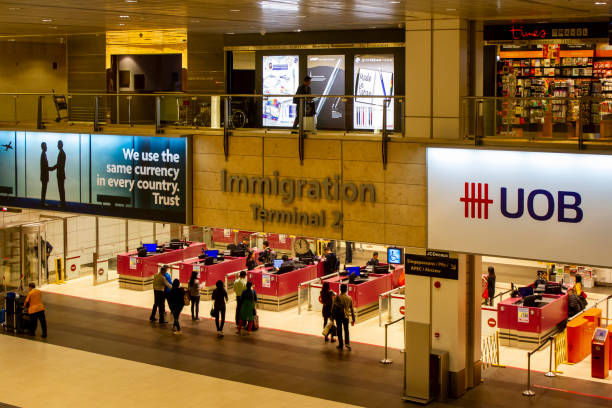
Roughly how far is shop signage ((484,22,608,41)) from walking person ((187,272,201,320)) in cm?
852

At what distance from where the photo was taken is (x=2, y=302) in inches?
854

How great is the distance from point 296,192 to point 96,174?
465cm

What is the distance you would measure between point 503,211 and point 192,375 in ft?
22.2

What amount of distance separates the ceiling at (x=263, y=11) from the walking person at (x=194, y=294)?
18.9 feet

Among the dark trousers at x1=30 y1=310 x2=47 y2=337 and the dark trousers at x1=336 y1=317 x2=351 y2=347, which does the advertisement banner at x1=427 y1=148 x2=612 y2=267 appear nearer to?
the dark trousers at x1=336 y1=317 x2=351 y2=347

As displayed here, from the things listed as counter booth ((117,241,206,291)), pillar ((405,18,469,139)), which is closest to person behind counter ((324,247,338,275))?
counter booth ((117,241,206,291))

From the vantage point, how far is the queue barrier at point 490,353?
16.2 m

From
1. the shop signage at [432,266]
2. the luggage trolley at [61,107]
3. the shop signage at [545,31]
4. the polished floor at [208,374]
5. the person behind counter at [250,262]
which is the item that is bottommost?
the polished floor at [208,374]

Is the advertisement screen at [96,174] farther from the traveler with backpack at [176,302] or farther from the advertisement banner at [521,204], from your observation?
the advertisement banner at [521,204]

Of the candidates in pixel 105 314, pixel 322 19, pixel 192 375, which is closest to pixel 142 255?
pixel 105 314

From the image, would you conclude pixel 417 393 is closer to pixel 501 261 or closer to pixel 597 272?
pixel 597 272

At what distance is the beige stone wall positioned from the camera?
13820mm

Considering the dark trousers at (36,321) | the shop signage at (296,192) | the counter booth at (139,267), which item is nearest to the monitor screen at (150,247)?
the counter booth at (139,267)

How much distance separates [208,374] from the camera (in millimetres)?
15859
